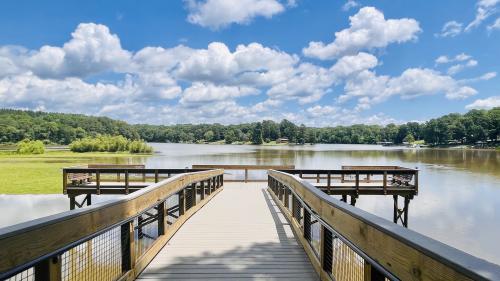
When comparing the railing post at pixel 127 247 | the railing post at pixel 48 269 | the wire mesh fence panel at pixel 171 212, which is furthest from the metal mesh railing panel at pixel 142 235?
the railing post at pixel 48 269

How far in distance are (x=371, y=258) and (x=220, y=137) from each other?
597ft

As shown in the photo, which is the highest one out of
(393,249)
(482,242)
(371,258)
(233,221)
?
(393,249)

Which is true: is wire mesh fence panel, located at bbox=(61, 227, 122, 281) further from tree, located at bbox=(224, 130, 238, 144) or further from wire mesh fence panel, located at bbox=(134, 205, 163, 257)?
tree, located at bbox=(224, 130, 238, 144)

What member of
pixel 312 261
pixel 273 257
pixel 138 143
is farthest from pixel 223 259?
pixel 138 143

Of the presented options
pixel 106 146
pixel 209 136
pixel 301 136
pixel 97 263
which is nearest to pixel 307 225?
pixel 97 263

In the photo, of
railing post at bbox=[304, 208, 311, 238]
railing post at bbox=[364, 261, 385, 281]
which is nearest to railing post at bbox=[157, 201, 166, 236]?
railing post at bbox=[304, 208, 311, 238]

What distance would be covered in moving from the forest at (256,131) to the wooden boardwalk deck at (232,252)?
426 ft

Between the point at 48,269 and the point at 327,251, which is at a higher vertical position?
the point at 48,269

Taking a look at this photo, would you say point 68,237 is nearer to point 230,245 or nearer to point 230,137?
point 230,245

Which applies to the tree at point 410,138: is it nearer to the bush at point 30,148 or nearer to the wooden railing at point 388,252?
the bush at point 30,148

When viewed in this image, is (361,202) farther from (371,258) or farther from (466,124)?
(466,124)

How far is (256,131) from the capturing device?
545 ft

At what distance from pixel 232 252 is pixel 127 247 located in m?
1.64

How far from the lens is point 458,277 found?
4.59 feet
